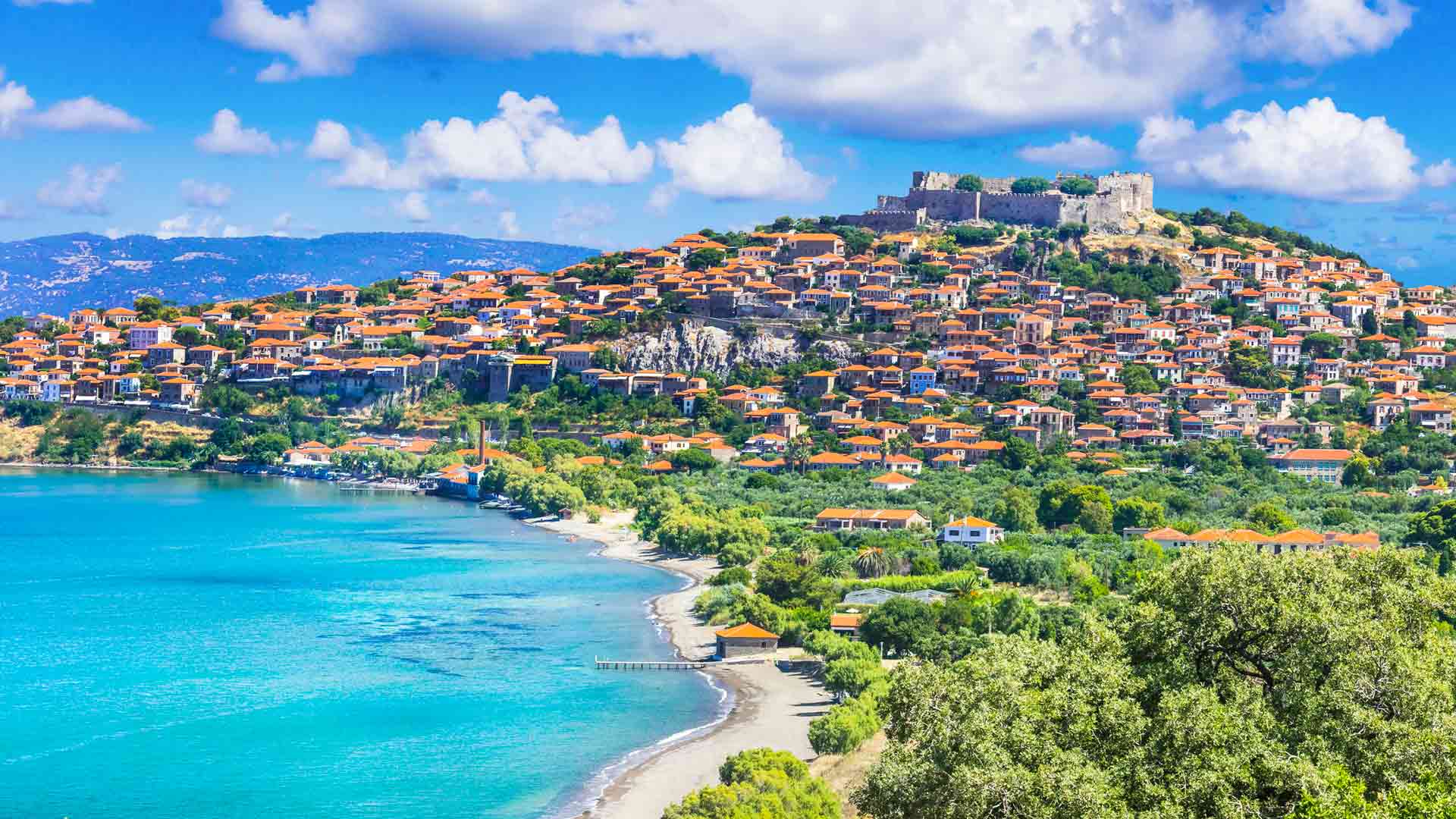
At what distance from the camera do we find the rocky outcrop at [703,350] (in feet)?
216

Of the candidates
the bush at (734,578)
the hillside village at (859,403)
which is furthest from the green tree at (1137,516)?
the bush at (734,578)

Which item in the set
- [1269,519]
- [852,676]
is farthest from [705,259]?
[852,676]

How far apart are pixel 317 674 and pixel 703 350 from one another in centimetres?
4014

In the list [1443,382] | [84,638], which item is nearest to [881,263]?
[1443,382]

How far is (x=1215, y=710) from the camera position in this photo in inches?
464

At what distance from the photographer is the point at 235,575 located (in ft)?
128

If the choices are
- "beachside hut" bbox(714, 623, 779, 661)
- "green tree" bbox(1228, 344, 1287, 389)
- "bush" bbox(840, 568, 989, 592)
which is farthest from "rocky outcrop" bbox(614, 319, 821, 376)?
"beachside hut" bbox(714, 623, 779, 661)

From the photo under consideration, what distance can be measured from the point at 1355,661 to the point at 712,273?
6149cm

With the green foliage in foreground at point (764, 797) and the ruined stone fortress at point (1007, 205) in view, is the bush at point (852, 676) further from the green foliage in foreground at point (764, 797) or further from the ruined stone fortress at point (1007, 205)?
the ruined stone fortress at point (1007, 205)

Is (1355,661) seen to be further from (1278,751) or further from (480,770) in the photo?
(480,770)

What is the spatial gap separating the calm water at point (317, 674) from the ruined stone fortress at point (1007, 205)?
38.3 m

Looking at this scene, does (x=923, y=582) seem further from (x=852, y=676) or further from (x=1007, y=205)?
(x=1007, y=205)

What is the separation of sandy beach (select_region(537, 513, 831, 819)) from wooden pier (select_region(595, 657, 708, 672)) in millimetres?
517

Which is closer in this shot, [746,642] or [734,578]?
[746,642]
